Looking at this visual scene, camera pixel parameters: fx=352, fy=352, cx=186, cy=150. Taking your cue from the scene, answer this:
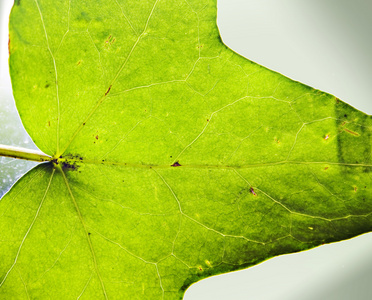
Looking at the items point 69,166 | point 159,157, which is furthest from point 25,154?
point 159,157

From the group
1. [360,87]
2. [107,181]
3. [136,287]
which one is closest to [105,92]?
[107,181]

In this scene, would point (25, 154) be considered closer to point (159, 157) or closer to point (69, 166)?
point (69, 166)

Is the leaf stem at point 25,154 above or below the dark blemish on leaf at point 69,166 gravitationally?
above

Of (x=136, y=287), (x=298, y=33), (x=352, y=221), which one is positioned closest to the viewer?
(x=352, y=221)

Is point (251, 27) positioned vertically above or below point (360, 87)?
above

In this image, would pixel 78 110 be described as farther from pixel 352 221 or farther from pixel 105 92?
pixel 352 221

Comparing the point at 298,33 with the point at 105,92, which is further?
the point at 298,33

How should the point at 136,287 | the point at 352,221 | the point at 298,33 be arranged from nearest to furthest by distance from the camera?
the point at 352,221, the point at 136,287, the point at 298,33

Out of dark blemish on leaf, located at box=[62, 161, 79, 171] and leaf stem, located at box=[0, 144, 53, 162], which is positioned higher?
leaf stem, located at box=[0, 144, 53, 162]
